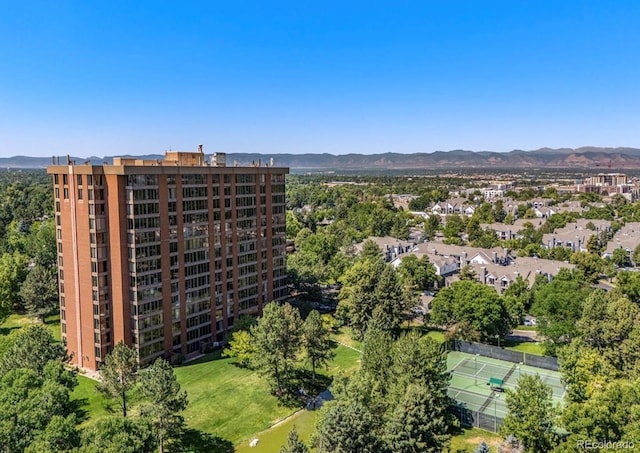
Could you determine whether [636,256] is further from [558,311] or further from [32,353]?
[32,353]

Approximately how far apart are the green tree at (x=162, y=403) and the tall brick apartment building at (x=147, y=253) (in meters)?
15.8

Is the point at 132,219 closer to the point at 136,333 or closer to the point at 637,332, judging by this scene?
the point at 136,333

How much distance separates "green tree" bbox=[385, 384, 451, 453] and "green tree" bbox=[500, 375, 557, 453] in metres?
4.70

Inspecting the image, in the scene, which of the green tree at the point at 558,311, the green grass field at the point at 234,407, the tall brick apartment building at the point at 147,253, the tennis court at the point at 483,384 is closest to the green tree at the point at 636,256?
the green tree at the point at 558,311

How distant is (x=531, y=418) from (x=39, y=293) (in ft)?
212

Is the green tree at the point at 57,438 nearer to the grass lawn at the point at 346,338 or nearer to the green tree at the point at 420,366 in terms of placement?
the green tree at the point at 420,366

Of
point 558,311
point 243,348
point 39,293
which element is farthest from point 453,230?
point 39,293

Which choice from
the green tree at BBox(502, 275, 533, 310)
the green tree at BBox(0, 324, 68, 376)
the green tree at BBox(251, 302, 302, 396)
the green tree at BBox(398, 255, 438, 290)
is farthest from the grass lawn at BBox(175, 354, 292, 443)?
the green tree at BBox(502, 275, 533, 310)

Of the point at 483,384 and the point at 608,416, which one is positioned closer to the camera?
the point at 608,416

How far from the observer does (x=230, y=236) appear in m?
60.3

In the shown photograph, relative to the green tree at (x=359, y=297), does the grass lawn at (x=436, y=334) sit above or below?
below

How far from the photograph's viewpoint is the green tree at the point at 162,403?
34.5m

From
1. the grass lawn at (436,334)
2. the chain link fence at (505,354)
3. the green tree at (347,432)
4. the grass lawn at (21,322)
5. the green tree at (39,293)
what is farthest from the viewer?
the green tree at (39,293)

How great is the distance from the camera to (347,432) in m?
28.1
